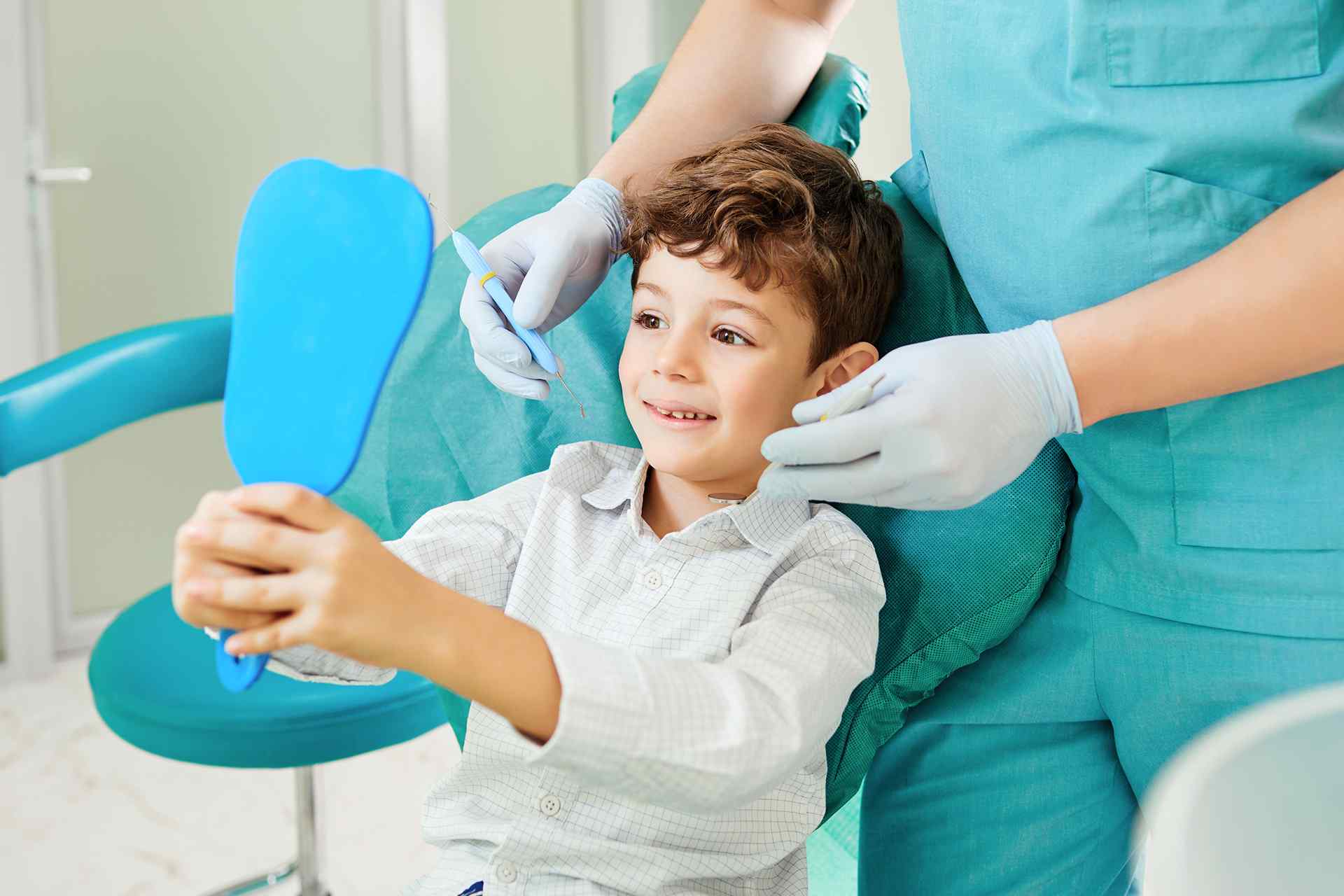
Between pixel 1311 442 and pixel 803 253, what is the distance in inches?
16.7

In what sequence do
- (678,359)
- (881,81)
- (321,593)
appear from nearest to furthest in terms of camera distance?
1. (321,593)
2. (678,359)
3. (881,81)

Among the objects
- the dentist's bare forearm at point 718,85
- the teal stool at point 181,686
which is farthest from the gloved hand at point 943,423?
the teal stool at point 181,686

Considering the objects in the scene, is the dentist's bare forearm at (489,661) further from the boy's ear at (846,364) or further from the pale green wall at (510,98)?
the pale green wall at (510,98)

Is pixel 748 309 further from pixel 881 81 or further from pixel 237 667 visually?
pixel 881 81

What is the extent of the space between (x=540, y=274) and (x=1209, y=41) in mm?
563

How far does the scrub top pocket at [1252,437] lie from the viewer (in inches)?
33.4

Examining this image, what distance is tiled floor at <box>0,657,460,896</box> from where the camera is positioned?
1922 millimetres

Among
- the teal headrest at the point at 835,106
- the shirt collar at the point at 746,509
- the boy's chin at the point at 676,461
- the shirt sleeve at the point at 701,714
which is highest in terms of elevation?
the teal headrest at the point at 835,106

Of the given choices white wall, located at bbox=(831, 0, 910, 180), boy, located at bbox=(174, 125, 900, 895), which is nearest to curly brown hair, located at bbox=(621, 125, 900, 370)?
boy, located at bbox=(174, 125, 900, 895)

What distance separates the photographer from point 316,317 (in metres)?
0.70

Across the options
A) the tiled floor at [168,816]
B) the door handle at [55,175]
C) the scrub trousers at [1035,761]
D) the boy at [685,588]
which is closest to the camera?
the boy at [685,588]

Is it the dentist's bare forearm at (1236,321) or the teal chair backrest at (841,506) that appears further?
the teal chair backrest at (841,506)

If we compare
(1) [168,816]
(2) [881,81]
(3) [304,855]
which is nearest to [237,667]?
(3) [304,855]

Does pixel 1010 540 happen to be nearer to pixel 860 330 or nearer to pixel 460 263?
pixel 860 330
